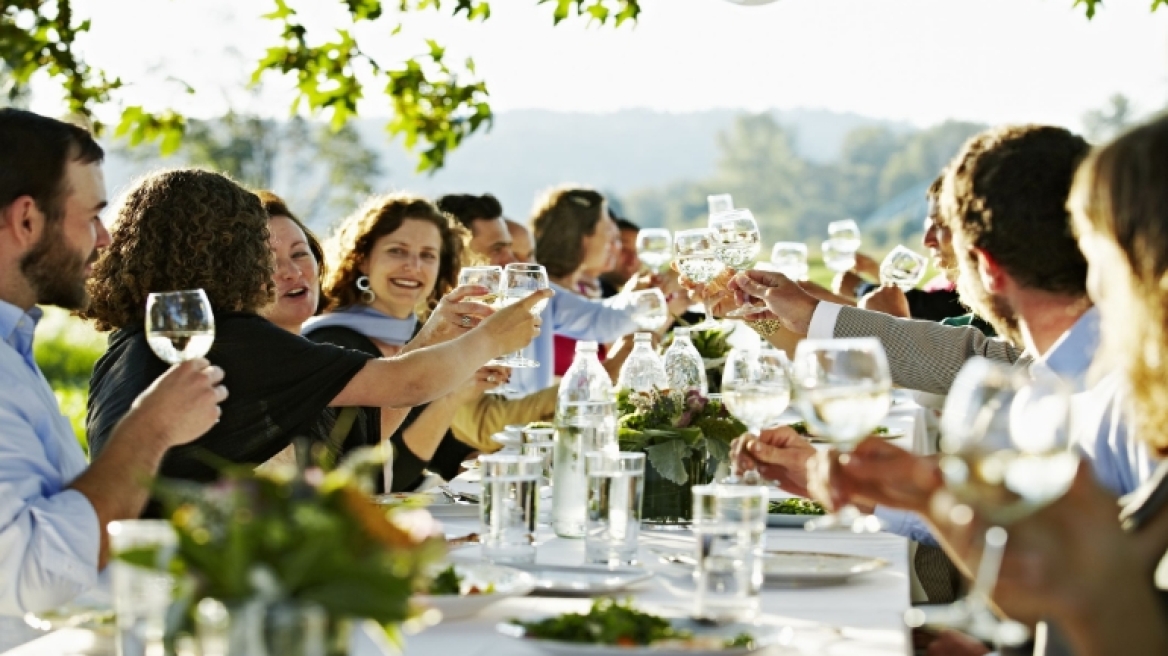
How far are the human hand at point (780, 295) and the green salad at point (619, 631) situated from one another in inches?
82.3

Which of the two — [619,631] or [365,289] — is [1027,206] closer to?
[619,631]

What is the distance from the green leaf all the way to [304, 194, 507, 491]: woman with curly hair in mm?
1783

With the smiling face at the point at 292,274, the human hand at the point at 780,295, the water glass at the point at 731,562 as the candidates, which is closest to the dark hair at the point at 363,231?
the smiling face at the point at 292,274

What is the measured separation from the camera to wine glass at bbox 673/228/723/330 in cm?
412

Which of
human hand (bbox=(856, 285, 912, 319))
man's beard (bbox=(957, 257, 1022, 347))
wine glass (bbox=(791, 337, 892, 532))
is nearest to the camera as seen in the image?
wine glass (bbox=(791, 337, 892, 532))

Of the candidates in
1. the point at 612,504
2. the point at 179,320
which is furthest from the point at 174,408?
the point at 612,504

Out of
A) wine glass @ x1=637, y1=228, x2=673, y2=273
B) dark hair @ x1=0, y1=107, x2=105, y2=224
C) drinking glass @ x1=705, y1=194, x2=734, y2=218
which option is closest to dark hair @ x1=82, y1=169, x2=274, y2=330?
dark hair @ x1=0, y1=107, x2=105, y2=224

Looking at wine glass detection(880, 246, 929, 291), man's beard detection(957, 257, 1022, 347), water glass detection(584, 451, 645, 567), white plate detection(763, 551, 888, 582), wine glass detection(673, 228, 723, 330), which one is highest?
wine glass detection(880, 246, 929, 291)

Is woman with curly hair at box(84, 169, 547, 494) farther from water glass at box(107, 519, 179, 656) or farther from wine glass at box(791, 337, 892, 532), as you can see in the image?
wine glass at box(791, 337, 892, 532)

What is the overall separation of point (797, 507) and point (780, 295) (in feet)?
3.40

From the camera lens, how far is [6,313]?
2691mm

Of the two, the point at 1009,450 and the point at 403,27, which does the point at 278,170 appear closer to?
the point at 403,27

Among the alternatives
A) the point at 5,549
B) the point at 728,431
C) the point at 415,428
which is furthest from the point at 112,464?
the point at 415,428

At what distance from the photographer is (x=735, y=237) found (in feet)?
13.3
